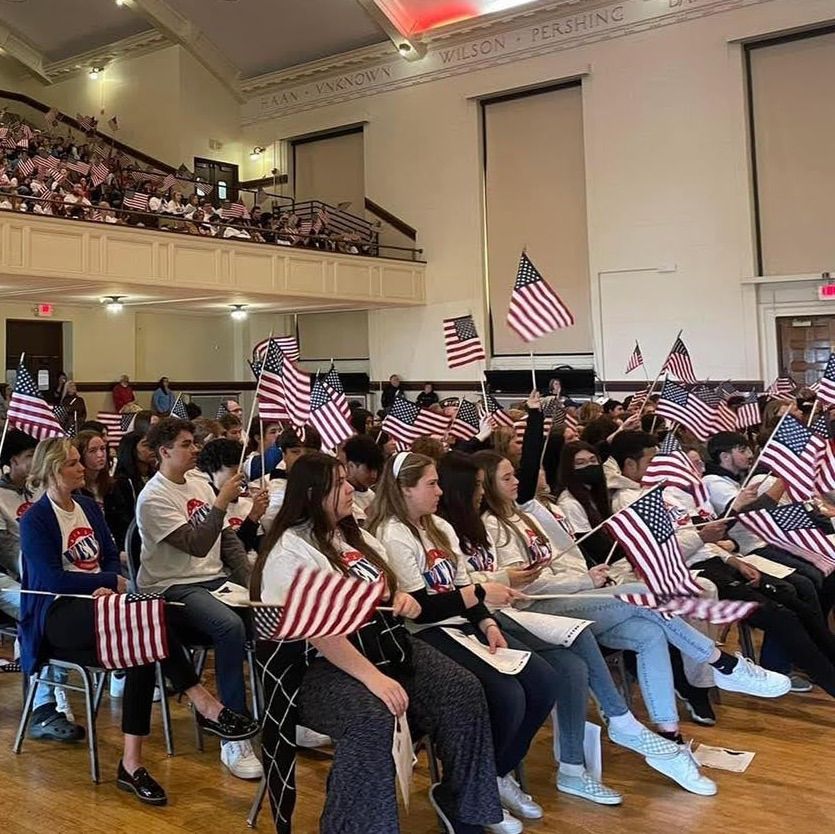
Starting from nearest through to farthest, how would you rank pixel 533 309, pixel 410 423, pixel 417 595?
1. pixel 417 595
2. pixel 410 423
3. pixel 533 309

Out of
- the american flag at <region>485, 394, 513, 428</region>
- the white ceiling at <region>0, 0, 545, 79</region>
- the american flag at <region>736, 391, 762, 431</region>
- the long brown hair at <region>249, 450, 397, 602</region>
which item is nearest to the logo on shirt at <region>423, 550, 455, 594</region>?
the long brown hair at <region>249, 450, 397, 602</region>

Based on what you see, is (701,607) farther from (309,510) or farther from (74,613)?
(74,613)

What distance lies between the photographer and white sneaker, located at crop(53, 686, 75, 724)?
432 cm

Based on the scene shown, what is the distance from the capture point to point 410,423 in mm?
6879

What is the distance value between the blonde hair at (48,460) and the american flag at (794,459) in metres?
3.20

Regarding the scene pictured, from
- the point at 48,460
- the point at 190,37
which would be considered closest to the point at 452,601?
the point at 48,460

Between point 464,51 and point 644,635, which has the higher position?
point 464,51

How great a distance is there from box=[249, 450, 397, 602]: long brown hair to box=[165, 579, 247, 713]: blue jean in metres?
0.90

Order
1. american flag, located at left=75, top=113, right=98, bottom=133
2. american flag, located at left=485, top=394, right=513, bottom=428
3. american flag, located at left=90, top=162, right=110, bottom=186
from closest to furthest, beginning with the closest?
american flag, located at left=485, top=394, right=513, bottom=428, american flag, located at left=90, top=162, right=110, bottom=186, american flag, located at left=75, top=113, right=98, bottom=133

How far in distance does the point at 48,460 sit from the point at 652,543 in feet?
8.25

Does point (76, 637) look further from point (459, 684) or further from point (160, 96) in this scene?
point (160, 96)

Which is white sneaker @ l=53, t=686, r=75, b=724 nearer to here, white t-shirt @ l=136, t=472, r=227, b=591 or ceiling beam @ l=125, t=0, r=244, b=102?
white t-shirt @ l=136, t=472, r=227, b=591

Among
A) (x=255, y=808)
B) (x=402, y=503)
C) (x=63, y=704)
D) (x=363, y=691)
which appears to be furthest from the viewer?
(x=63, y=704)

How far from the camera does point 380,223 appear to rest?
1783cm
